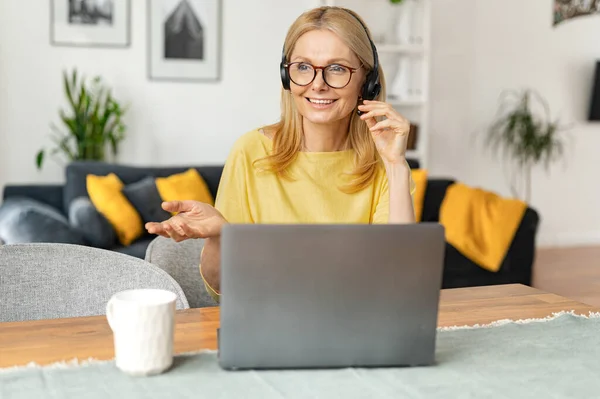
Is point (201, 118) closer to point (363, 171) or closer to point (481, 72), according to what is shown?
point (481, 72)

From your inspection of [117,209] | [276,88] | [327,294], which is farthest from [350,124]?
[276,88]

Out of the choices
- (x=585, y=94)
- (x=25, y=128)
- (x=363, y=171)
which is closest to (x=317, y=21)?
(x=363, y=171)

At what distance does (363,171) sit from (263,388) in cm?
80

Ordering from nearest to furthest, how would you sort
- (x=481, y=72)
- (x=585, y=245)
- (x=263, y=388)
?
1. (x=263, y=388)
2. (x=481, y=72)
3. (x=585, y=245)

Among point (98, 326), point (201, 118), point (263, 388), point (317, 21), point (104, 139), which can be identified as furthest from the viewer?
point (201, 118)

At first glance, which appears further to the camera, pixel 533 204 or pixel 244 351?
pixel 533 204

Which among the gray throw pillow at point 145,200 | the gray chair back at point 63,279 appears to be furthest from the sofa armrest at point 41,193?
the gray chair back at point 63,279

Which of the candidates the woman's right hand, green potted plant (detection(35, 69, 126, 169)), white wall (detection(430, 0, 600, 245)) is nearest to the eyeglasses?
the woman's right hand

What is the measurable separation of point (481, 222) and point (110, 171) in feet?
6.76

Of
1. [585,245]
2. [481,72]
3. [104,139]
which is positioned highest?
[481,72]

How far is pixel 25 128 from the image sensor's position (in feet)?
16.0

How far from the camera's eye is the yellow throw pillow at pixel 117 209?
4.06 metres

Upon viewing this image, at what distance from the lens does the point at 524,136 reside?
611cm

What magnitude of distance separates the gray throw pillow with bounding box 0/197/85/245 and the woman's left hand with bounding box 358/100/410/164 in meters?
2.36
